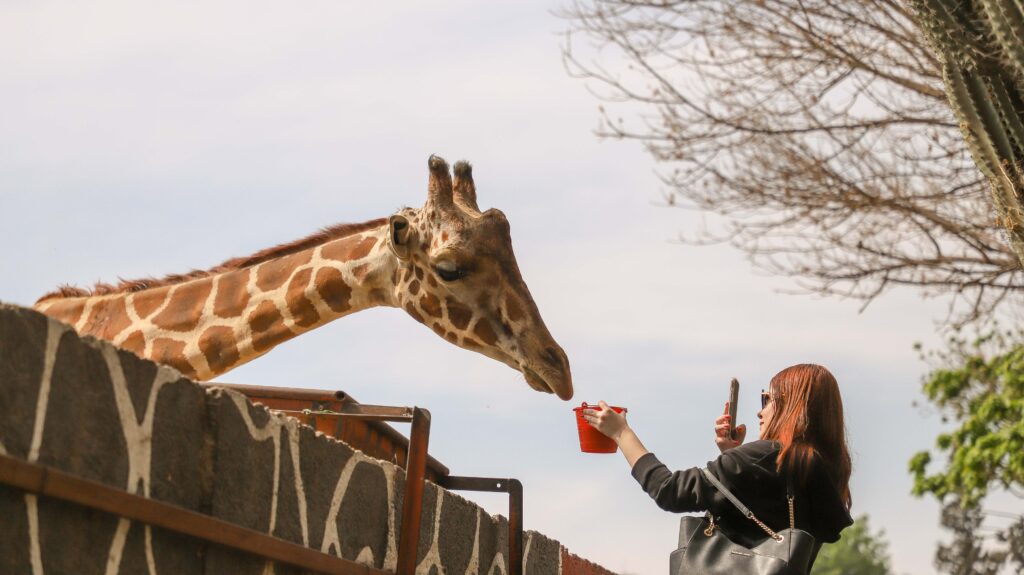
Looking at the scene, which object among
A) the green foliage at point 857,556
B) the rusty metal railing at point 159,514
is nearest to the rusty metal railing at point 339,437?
the rusty metal railing at point 159,514

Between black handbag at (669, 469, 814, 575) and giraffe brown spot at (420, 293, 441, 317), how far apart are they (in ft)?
11.4

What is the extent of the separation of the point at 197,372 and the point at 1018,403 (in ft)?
37.4

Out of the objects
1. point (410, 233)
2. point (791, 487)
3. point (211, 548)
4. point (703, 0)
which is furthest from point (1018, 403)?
point (211, 548)

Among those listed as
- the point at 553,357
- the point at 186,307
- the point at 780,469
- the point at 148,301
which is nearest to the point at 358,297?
the point at 186,307

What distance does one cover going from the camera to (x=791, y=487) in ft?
13.4

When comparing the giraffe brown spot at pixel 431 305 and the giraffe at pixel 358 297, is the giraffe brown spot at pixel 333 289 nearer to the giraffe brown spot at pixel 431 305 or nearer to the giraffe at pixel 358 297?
the giraffe at pixel 358 297

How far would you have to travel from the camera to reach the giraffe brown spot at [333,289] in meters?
7.59

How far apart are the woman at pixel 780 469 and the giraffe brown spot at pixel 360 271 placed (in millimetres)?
3459

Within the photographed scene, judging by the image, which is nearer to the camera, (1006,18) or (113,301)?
(1006,18)

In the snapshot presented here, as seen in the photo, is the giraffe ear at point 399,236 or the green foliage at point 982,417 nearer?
the giraffe ear at point 399,236

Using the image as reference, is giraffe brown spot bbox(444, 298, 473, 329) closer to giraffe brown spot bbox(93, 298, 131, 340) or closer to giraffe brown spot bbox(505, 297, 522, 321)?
giraffe brown spot bbox(505, 297, 522, 321)

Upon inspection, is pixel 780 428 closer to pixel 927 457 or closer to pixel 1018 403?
pixel 1018 403

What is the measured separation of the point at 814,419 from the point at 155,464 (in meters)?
2.18

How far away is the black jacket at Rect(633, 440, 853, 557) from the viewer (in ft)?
13.4
